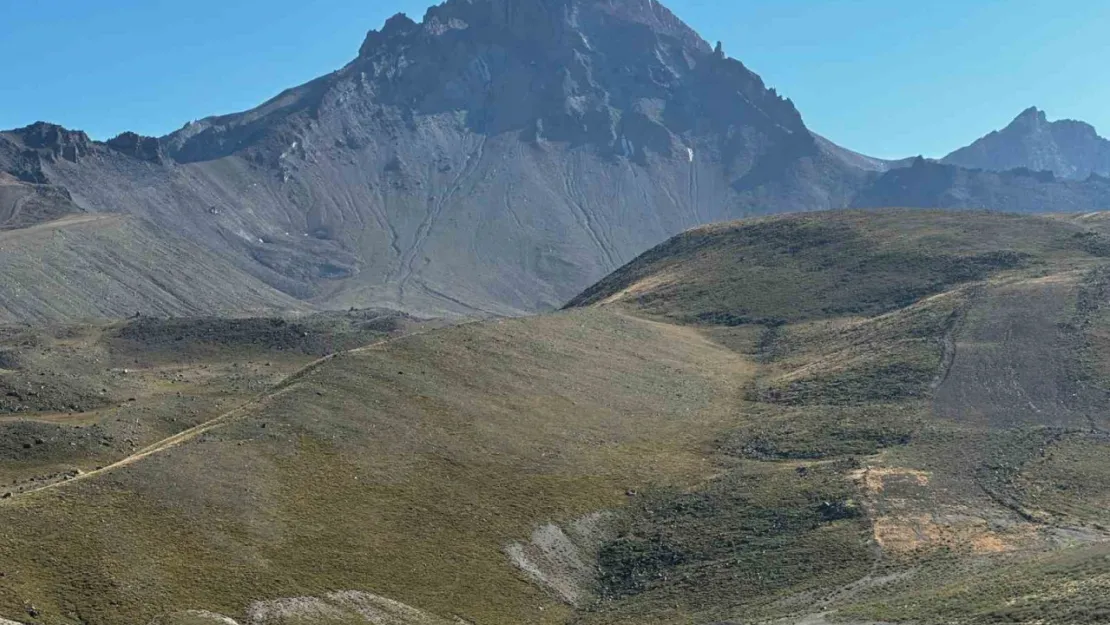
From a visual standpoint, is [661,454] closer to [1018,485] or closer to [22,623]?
[1018,485]

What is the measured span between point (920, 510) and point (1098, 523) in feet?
36.7

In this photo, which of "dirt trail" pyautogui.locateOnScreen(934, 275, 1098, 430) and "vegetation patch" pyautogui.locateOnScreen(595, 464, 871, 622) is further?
"dirt trail" pyautogui.locateOnScreen(934, 275, 1098, 430)

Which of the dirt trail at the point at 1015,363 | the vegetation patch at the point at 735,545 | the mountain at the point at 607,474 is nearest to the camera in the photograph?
the mountain at the point at 607,474

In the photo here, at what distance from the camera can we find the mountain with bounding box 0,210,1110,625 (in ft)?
202

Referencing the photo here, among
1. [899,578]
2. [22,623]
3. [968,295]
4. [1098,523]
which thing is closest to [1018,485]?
[1098,523]

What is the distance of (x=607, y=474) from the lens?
88.6 metres

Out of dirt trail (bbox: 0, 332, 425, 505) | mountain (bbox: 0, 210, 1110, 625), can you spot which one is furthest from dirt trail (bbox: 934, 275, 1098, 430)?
dirt trail (bbox: 0, 332, 425, 505)

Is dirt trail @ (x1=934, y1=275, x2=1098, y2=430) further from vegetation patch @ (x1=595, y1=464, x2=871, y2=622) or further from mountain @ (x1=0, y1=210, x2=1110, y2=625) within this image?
vegetation patch @ (x1=595, y1=464, x2=871, y2=622)

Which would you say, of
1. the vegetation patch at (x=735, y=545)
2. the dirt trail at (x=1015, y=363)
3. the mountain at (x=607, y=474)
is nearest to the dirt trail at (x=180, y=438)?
the mountain at (x=607, y=474)

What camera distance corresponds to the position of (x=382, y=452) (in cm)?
8350

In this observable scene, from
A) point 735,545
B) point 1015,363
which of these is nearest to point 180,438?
point 735,545

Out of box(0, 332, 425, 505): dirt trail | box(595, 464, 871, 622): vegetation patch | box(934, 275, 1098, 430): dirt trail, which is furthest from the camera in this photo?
box(934, 275, 1098, 430): dirt trail

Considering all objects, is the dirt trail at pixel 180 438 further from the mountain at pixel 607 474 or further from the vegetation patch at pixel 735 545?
the vegetation patch at pixel 735 545

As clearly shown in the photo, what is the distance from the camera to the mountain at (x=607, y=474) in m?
61.6
